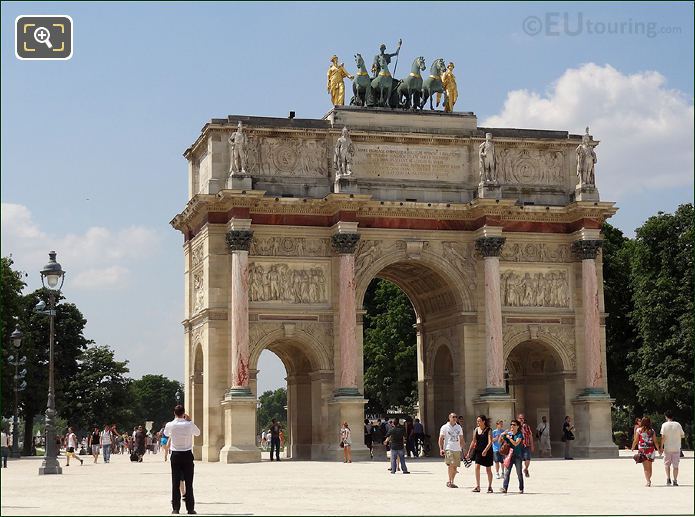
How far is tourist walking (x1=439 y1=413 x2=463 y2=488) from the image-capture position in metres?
28.4

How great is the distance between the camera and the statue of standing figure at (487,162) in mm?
50031

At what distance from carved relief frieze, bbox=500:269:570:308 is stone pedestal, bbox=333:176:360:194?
23.3 ft

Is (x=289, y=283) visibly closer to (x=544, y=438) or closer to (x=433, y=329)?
(x=433, y=329)

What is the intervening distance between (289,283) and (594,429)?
13056 mm

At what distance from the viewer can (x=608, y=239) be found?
2689 inches

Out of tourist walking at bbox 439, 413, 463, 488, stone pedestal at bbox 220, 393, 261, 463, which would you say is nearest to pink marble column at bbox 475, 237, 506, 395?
stone pedestal at bbox 220, 393, 261, 463

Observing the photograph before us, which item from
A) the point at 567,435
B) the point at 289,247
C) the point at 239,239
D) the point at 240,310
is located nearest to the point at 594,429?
the point at 567,435

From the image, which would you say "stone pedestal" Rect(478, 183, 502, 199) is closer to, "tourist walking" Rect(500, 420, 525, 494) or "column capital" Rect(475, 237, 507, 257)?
"column capital" Rect(475, 237, 507, 257)

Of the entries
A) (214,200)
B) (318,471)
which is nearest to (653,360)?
(214,200)

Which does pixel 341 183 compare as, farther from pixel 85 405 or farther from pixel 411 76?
pixel 85 405

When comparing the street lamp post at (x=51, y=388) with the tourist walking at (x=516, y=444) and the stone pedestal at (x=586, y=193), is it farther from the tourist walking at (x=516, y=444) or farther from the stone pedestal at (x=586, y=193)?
the stone pedestal at (x=586, y=193)

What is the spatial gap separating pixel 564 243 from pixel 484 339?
17.6 feet

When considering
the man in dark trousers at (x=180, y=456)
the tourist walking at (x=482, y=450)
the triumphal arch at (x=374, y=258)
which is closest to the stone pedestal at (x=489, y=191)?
the triumphal arch at (x=374, y=258)

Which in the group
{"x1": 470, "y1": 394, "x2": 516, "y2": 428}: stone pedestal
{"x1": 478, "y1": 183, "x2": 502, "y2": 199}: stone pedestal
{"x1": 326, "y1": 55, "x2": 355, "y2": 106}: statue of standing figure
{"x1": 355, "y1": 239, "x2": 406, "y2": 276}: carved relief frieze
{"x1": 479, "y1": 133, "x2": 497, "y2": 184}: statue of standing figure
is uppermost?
{"x1": 326, "y1": 55, "x2": 355, "y2": 106}: statue of standing figure
